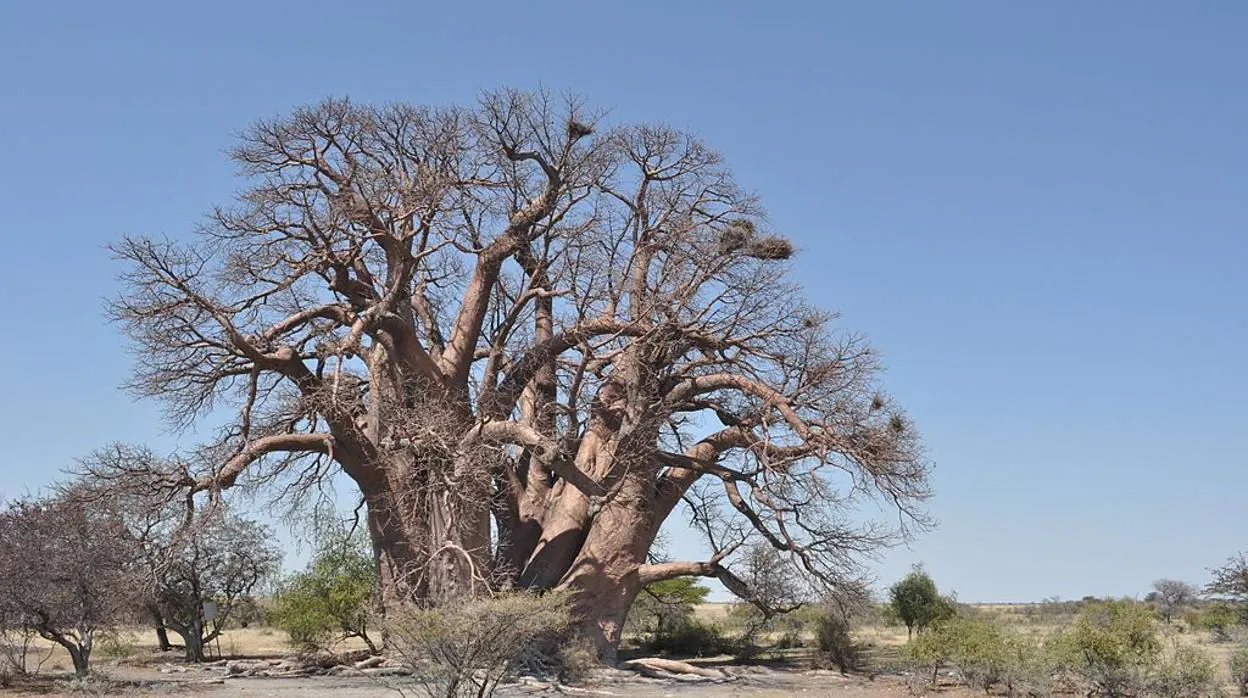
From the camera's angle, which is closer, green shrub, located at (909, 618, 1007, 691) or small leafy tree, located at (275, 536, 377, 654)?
A: green shrub, located at (909, 618, 1007, 691)

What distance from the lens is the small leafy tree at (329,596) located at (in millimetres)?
23188

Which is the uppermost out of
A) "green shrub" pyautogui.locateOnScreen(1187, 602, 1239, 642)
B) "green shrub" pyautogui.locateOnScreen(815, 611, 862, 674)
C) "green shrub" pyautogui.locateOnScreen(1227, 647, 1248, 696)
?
"green shrub" pyautogui.locateOnScreen(1187, 602, 1239, 642)

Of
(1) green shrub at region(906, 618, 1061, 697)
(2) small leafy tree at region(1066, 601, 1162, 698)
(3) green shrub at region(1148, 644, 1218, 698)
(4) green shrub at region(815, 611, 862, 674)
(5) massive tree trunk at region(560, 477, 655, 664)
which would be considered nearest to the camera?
(3) green shrub at region(1148, 644, 1218, 698)

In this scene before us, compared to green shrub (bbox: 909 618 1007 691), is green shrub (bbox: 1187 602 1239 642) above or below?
above

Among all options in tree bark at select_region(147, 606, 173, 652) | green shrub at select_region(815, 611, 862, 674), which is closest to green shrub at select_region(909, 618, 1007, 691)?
green shrub at select_region(815, 611, 862, 674)

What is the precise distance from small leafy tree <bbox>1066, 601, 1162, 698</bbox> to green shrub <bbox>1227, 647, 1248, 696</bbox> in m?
1.26

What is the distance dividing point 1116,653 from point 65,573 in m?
14.9

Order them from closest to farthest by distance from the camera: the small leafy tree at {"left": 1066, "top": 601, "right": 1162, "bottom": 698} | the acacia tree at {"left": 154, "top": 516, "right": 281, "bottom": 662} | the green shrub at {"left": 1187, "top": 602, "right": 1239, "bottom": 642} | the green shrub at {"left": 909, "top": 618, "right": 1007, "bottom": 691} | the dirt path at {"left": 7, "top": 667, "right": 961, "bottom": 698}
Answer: the small leafy tree at {"left": 1066, "top": 601, "right": 1162, "bottom": 698} < the dirt path at {"left": 7, "top": 667, "right": 961, "bottom": 698} < the green shrub at {"left": 909, "top": 618, "right": 1007, "bottom": 691} < the acacia tree at {"left": 154, "top": 516, "right": 281, "bottom": 662} < the green shrub at {"left": 1187, "top": 602, "right": 1239, "bottom": 642}

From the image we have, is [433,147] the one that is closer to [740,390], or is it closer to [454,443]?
[454,443]

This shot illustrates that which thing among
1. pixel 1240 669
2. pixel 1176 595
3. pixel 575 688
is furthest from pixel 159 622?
pixel 1176 595

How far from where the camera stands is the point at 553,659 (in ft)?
65.4

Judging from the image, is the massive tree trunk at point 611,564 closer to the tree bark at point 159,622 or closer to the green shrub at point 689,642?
the green shrub at point 689,642

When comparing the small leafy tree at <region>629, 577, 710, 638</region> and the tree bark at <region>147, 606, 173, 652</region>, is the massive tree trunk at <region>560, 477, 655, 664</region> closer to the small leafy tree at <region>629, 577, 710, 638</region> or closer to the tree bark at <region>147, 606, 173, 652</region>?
the small leafy tree at <region>629, 577, 710, 638</region>

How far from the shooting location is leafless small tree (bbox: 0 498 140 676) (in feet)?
56.7
